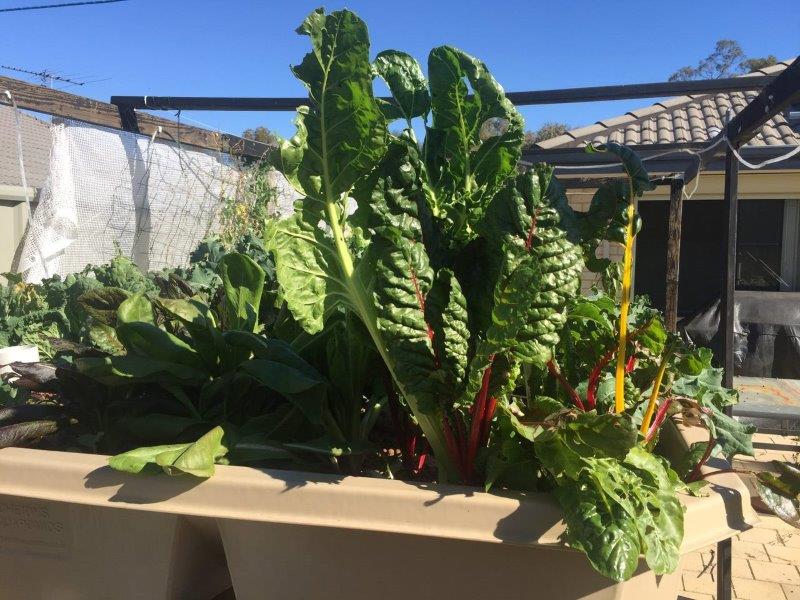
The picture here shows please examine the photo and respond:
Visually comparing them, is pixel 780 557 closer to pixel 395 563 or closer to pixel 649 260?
pixel 395 563

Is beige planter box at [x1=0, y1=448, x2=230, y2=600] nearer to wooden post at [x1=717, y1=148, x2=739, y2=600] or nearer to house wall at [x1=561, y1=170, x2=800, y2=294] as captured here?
wooden post at [x1=717, y1=148, x2=739, y2=600]

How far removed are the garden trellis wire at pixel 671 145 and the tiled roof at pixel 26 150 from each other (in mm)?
2247

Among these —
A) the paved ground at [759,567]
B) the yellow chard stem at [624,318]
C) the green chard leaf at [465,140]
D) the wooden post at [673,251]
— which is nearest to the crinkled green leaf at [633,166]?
the yellow chard stem at [624,318]

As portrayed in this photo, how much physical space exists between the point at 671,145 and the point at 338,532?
4768 millimetres

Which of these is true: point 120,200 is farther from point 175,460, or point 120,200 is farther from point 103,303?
point 175,460

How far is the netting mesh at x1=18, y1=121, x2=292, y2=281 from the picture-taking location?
561 cm

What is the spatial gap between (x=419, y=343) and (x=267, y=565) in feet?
1.37

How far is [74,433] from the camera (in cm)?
130

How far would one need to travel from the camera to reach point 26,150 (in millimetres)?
9672

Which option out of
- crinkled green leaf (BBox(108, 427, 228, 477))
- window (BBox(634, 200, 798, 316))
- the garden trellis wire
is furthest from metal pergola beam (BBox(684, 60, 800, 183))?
window (BBox(634, 200, 798, 316))

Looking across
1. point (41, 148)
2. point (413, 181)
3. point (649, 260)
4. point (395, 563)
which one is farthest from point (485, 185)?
point (41, 148)

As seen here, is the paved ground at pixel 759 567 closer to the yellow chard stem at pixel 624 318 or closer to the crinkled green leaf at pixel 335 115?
the yellow chard stem at pixel 624 318

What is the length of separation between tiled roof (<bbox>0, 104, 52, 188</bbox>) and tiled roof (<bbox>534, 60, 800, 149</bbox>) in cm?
660

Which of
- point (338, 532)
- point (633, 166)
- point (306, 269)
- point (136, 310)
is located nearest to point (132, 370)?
point (136, 310)
